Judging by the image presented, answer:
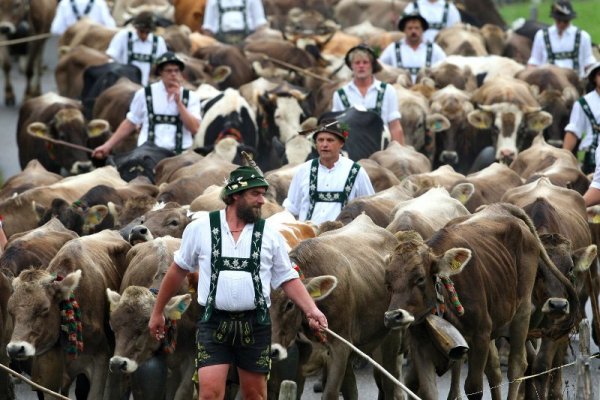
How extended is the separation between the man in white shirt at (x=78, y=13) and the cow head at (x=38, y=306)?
48.0 feet

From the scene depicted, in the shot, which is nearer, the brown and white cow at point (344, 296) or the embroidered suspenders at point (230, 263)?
the embroidered suspenders at point (230, 263)

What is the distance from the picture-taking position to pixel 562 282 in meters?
12.2

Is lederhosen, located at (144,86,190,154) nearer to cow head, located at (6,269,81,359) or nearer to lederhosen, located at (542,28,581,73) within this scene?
cow head, located at (6,269,81,359)

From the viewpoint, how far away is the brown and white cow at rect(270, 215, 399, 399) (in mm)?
10883

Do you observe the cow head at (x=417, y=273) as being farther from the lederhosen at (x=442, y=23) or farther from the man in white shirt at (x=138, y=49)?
the lederhosen at (x=442, y=23)

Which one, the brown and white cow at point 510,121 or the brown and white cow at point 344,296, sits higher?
the brown and white cow at point 344,296

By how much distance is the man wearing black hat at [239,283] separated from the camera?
971cm

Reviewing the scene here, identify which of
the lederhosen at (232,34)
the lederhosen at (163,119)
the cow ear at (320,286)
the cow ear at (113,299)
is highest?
the cow ear at (320,286)

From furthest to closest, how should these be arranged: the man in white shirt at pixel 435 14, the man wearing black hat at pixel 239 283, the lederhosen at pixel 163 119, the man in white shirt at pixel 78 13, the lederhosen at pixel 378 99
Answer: the man in white shirt at pixel 78 13
the man in white shirt at pixel 435 14
the lederhosen at pixel 378 99
the lederhosen at pixel 163 119
the man wearing black hat at pixel 239 283

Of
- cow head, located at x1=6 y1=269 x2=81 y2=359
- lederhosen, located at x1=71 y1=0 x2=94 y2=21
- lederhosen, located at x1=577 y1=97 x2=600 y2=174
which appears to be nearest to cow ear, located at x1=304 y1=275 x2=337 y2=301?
cow head, located at x1=6 y1=269 x2=81 y2=359

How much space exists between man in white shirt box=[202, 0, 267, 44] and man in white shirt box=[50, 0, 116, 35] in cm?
157

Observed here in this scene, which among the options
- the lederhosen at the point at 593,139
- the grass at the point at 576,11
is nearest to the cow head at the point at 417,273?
the lederhosen at the point at 593,139

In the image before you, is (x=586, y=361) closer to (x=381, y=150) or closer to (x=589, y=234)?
(x=589, y=234)

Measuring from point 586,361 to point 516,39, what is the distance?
57.8ft
